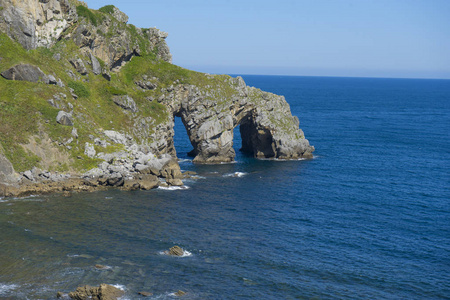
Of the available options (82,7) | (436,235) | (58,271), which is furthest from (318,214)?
(82,7)

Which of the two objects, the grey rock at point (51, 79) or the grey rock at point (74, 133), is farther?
the grey rock at point (51, 79)

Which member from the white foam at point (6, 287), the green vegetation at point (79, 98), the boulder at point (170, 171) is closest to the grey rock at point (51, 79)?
the green vegetation at point (79, 98)

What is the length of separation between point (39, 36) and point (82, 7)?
13.0 m

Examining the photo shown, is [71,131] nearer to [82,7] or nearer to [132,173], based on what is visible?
[132,173]

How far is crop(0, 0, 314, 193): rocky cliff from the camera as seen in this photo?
86250 mm

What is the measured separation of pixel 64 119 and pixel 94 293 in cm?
5012

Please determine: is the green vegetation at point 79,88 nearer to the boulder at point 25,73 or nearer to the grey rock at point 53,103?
the boulder at point 25,73

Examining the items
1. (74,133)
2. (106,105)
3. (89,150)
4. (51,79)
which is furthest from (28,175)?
(106,105)

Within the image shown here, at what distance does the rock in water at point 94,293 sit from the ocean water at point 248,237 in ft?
5.53

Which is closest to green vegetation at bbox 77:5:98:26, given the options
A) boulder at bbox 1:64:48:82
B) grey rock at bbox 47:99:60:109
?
boulder at bbox 1:64:48:82

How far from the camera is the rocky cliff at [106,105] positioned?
86250 mm

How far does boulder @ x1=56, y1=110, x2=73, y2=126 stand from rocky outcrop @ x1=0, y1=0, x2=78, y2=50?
19336mm

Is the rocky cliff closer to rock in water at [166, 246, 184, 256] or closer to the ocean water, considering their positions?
the ocean water

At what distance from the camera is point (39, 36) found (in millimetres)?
100000
